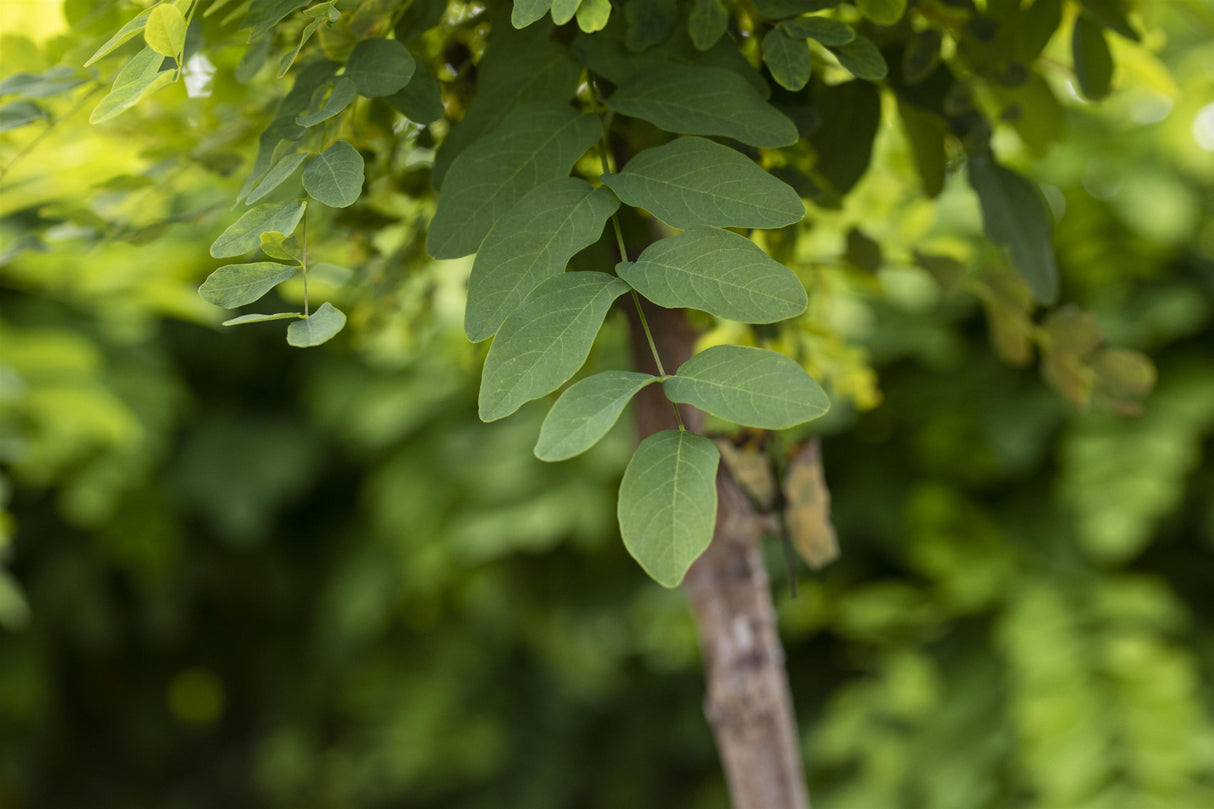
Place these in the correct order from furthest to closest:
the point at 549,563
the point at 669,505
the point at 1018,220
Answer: the point at 549,563 → the point at 1018,220 → the point at 669,505

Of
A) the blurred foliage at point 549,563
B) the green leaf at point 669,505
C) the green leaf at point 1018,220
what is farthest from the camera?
the blurred foliage at point 549,563

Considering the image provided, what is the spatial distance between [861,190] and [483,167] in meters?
0.27

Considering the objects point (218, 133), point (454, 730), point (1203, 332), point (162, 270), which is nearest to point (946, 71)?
point (218, 133)

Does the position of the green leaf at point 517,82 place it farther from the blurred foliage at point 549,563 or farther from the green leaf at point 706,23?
the blurred foliage at point 549,563

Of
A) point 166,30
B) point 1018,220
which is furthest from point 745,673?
point 166,30

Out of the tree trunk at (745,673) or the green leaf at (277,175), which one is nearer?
the green leaf at (277,175)

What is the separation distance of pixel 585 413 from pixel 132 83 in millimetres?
124

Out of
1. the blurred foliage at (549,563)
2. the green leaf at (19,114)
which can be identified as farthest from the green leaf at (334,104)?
the blurred foliage at (549,563)

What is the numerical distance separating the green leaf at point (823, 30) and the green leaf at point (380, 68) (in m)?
0.10

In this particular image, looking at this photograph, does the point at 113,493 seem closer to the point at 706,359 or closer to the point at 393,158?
the point at 393,158

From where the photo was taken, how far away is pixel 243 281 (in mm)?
212

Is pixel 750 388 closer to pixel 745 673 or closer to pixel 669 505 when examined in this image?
pixel 669 505

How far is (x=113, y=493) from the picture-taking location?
4.69ft

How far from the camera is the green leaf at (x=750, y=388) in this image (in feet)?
0.62
